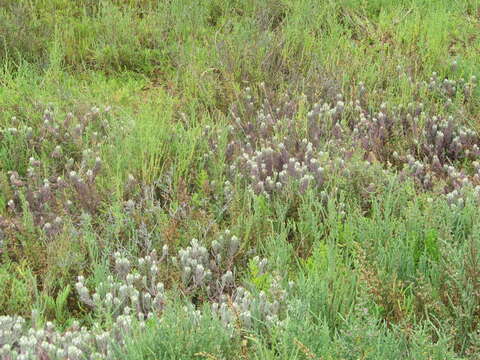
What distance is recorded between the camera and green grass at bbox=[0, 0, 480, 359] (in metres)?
2.90

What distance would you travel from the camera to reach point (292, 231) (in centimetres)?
424

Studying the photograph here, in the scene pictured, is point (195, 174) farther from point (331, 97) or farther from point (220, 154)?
point (331, 97)

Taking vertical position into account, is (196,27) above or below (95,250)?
above

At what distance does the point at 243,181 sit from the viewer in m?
4.53

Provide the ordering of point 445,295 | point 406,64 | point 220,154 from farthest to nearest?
point 406,64 → point 220,154 → point 445,295

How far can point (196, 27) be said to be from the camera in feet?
22.8

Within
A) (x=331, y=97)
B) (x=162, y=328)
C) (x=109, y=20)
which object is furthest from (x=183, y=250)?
(x=109, y=20)

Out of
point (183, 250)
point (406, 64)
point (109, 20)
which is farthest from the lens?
point (109, 20)

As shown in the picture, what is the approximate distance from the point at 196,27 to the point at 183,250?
381cm

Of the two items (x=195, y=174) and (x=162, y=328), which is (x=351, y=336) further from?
(x=195, y=174)

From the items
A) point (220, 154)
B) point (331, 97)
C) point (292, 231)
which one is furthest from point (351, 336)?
point (331, 97)

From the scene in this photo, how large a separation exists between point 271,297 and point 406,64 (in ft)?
11.1

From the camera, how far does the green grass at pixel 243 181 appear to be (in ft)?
9.50

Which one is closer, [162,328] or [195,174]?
[162,328]
